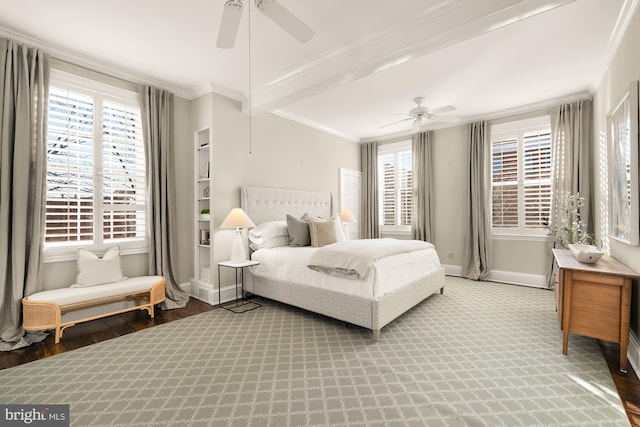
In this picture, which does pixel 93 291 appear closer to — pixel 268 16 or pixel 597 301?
pixel 268 16

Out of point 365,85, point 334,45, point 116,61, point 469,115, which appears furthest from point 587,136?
point 116,61

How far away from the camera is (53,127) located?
3.09 metres

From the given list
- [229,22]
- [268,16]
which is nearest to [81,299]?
[229,22]

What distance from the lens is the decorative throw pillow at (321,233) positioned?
405 centimetres

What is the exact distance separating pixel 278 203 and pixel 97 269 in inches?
94.1

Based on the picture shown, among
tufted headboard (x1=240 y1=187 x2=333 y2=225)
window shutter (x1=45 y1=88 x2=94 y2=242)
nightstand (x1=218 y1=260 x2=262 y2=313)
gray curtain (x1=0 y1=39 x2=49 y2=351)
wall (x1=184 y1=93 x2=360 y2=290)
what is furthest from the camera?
tufted headboard (x1=240 y1=187 x2=333 y2=225)

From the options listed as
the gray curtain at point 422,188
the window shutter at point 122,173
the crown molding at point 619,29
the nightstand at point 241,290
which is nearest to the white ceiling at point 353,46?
the crown molding at point 619,29

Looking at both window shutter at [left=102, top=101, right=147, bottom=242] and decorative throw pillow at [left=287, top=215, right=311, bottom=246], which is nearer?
window shutter at [left=102, top=101, right=147, bottom=242]

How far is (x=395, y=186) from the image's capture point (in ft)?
20.7

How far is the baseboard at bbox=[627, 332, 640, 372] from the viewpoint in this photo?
2.17 metres

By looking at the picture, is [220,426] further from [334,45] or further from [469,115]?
[469,115]

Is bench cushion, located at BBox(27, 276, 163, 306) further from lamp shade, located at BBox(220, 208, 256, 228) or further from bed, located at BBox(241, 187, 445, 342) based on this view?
bed, located at BBox(241, 187, 445, 342)

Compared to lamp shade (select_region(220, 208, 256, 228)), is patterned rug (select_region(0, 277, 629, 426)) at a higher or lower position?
lower

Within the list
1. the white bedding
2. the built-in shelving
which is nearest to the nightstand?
the white bedding
